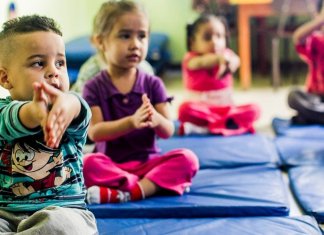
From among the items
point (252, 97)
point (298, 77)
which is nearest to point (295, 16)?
point (298, 77)

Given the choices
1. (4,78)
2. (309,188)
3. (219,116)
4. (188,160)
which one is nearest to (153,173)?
(188,160)

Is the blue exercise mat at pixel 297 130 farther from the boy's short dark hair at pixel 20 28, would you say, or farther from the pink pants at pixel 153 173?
the boy's short dark hair at pixel 20 28

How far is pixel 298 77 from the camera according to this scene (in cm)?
452

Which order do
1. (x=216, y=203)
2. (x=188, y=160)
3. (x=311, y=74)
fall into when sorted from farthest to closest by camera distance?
(x=311, y=74) → (x=188, y=160) → (x=216, y=203)

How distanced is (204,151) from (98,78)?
619 mm

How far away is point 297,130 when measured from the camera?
2.53 metres

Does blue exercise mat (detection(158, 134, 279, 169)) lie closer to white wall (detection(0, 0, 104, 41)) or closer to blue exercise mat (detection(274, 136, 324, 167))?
blue exercise mat (detection(274, 136, 324, 167))

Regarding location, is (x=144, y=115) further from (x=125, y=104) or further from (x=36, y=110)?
(x=36, y=110)

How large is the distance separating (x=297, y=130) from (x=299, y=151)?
0.36 meters

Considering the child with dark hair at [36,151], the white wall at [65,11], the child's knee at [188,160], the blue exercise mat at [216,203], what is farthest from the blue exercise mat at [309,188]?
the white wall at [65,11]

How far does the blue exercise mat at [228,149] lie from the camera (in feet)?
6.81

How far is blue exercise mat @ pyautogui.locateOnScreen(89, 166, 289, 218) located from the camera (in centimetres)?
161

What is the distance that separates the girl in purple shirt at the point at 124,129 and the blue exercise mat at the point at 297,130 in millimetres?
828

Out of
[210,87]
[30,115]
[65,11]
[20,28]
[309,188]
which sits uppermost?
[65,11]
